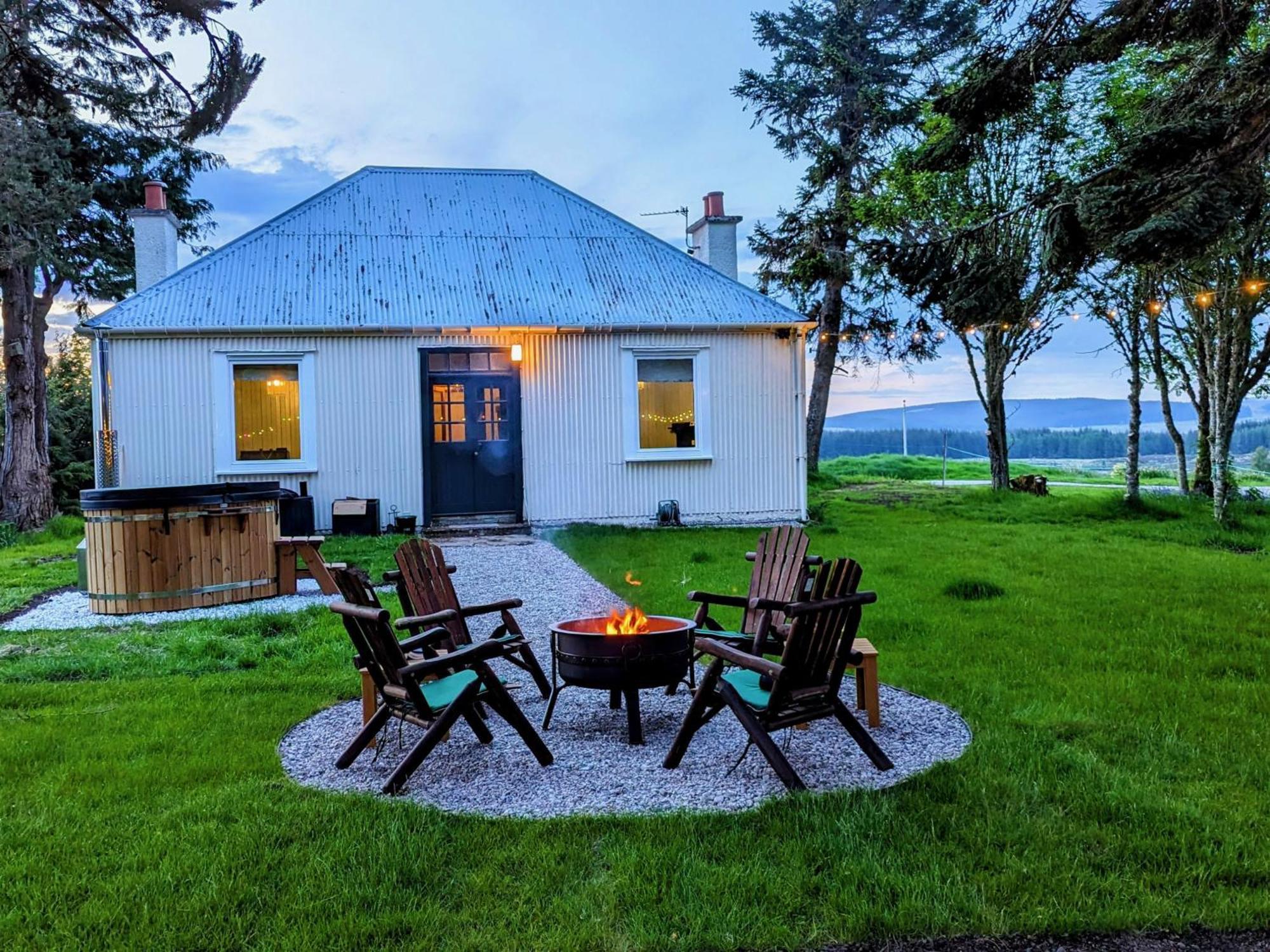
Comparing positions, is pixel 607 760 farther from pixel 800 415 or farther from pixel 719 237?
pixel 719 237

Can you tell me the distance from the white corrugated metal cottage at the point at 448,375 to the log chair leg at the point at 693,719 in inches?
349

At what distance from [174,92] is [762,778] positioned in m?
5.24

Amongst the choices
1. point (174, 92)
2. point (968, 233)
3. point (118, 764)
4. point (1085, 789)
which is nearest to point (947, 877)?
point (1085, 789)

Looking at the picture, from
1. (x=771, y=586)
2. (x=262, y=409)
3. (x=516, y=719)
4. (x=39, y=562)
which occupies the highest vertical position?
(x=262, y=409)

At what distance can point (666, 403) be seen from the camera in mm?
13180

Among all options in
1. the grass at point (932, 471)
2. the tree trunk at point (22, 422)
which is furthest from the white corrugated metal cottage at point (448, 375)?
the grass at point (932, 471)

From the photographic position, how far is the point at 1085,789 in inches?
134

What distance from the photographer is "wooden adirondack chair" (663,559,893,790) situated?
11.9 feet

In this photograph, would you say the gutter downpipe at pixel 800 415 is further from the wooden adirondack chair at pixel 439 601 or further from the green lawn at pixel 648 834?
the wooden adirondack chair at pixel 439 601

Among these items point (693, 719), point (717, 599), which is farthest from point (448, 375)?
point (693, 719)

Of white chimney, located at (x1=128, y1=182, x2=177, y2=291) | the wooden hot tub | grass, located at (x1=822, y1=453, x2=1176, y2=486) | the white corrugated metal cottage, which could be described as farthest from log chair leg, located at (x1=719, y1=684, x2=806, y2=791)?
grass, located at (x1=822, y1=453, x2=1176, y2=486)

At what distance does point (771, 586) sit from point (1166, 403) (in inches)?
581

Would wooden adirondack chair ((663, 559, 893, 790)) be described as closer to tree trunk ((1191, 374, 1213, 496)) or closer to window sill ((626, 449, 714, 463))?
window sill ((626, 449, 714, 463))

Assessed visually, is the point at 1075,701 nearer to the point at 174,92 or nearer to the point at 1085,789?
the point at 1085,789
